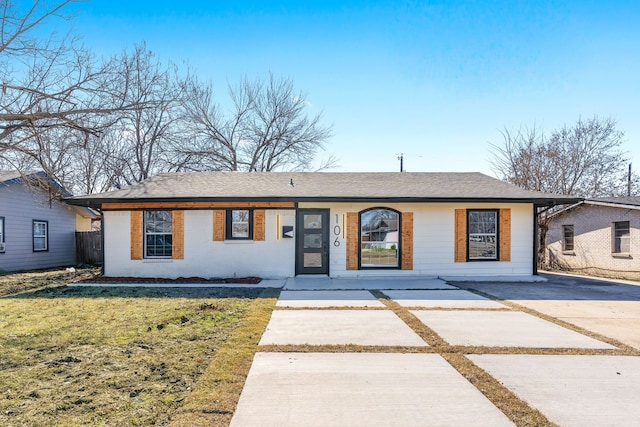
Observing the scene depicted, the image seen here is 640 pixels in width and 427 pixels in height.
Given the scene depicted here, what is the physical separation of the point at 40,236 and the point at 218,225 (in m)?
10.0

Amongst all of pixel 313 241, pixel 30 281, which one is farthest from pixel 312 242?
pixel 30 281

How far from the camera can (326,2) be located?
10.3 metres

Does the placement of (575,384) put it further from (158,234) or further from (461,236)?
(158,234)

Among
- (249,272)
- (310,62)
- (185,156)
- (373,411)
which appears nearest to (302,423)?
(373,411)

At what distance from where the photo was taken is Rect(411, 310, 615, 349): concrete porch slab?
16.5 ft

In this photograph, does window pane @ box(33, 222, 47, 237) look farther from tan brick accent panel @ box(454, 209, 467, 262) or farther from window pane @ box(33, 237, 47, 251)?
tan brick accent panel @ box(454, 209, 467, 262)

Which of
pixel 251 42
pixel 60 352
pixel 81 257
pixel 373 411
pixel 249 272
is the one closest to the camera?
pixel 373 411

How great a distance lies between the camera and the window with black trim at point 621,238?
14.1 m

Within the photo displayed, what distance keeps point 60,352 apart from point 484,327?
18.9ft

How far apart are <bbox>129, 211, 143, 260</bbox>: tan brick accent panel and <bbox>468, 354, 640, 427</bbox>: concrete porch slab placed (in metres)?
9.99

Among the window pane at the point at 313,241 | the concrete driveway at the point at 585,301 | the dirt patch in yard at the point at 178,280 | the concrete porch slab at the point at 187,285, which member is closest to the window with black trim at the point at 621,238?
the concrete driveway at the point at 585,301

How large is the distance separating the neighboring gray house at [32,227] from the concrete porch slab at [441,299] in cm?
1232

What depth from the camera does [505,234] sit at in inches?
458

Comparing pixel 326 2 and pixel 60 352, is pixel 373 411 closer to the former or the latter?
pixel 60 352
